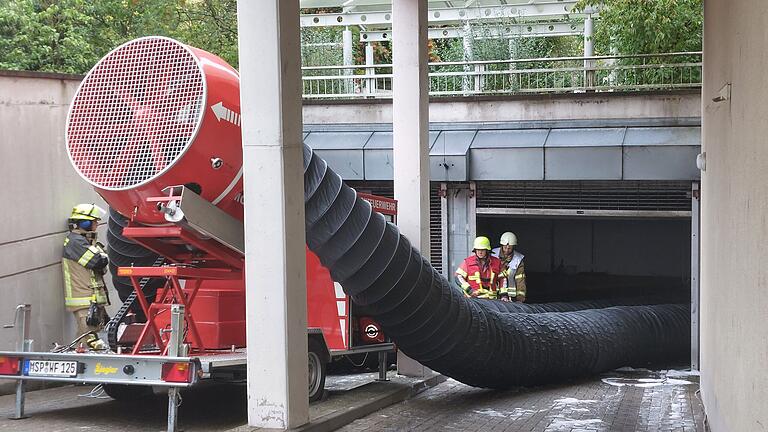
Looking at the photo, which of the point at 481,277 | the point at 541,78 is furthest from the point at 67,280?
the point at 541,78

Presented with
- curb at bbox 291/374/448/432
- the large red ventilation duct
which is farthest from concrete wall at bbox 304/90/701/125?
the large red ventilation duct

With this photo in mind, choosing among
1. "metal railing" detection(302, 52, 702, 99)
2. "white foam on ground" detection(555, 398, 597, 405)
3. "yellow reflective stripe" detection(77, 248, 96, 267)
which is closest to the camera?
"white foam on ground" detection(555, 398, 597, 405)

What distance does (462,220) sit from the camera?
17047 millimetres

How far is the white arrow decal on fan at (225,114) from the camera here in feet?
27.9

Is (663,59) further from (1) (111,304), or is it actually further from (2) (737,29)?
(2) (737,29)

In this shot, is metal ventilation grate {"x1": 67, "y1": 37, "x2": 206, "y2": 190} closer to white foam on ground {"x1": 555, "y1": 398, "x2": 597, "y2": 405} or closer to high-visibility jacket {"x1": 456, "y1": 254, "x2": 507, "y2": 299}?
white foam on ground {"x1": 555, "y1": 398, "x2": 597, "y2": 405}

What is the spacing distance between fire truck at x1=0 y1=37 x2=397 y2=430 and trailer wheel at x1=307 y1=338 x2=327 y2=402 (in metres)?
0.85

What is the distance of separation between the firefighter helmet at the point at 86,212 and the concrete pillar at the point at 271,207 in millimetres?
4051

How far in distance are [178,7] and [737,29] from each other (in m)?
22.2

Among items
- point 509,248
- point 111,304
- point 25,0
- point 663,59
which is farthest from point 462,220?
point 25,0

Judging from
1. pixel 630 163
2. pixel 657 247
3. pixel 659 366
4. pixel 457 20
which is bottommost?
pixel 659 366

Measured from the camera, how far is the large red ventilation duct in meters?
8.43

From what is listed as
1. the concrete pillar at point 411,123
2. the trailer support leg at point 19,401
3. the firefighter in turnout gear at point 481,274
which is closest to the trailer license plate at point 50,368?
the trailer support leg at point 19,401

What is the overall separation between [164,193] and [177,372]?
1578 mm
